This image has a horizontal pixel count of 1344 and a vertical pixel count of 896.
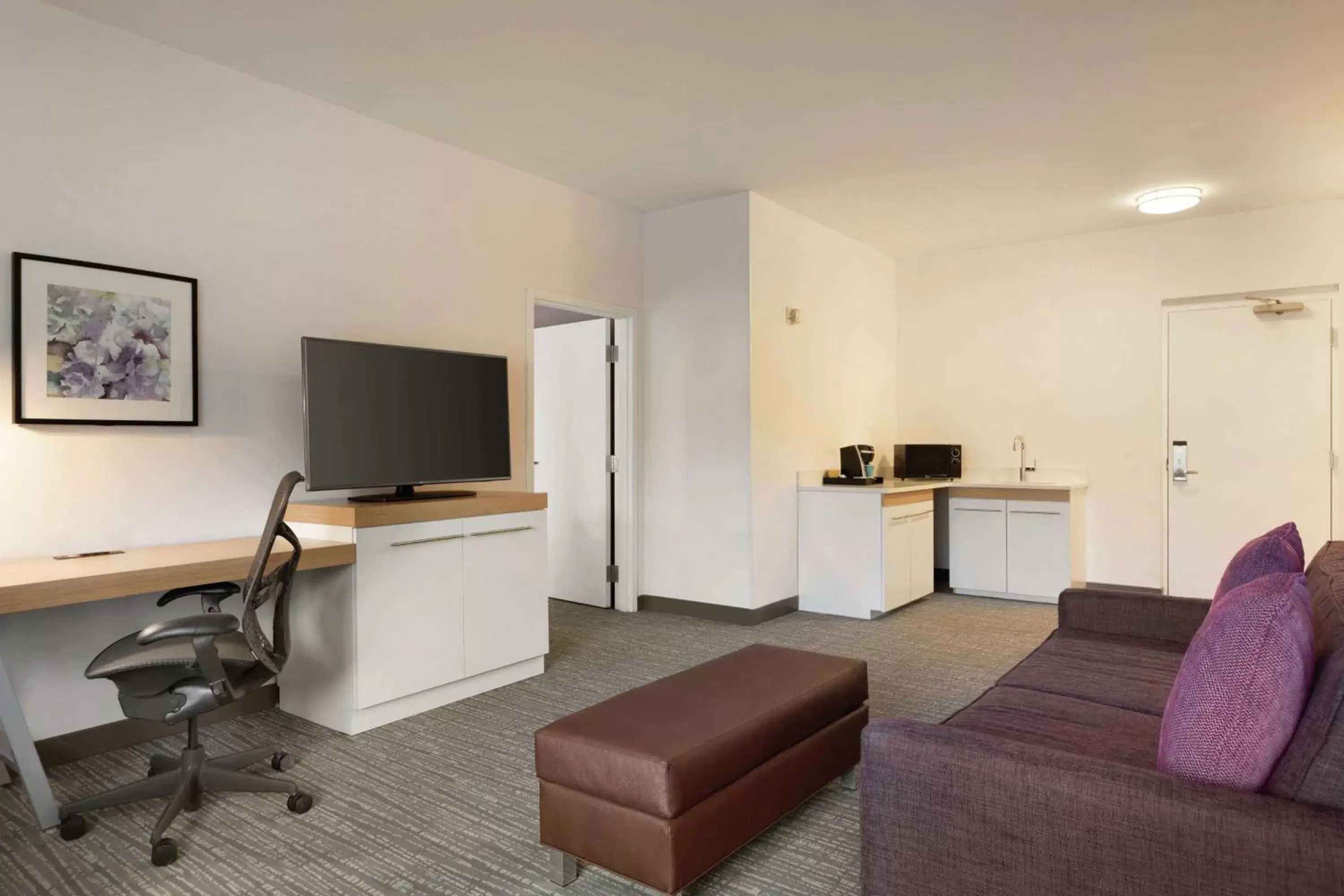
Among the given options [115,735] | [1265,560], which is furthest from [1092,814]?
[115,735]

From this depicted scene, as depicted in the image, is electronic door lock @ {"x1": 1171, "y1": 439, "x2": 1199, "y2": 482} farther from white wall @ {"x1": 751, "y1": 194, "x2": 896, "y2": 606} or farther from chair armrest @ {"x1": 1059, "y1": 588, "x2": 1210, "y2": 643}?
chair armrest @ {"x1": 1059, "y1": 588, "x2": 1210, "y2": 643}

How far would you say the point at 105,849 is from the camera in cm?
229

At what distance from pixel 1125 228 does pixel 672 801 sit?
5.73 meters

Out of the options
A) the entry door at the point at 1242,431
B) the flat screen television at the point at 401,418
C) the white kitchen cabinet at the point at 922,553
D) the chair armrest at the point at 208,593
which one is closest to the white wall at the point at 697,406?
the white kitchen cabinet at the point at 922,553

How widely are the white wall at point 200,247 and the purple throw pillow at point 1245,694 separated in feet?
→ 11.0

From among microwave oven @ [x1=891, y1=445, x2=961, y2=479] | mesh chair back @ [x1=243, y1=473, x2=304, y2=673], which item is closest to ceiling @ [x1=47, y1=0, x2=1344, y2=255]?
mesh chair back @ [x1=243, y1=473, x2=304, y2=673]

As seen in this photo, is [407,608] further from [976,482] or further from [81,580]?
[976,482]

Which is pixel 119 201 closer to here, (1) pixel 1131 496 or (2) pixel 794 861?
(2) pixel 794 861

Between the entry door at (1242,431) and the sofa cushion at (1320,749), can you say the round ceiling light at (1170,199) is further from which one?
the sofa cushion at (1320,749)

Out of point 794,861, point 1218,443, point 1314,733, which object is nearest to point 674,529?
point 794,861

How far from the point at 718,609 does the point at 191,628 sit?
3.37 metres

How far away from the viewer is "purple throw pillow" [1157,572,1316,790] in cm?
137

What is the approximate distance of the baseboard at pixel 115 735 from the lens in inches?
114

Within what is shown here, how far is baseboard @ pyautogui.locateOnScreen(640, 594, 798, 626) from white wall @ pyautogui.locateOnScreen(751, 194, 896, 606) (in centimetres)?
6
